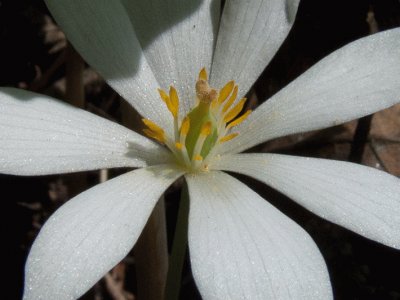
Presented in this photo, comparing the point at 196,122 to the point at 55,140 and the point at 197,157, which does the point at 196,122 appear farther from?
the point at 55,140

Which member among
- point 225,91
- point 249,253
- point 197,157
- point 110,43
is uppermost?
point 110,43

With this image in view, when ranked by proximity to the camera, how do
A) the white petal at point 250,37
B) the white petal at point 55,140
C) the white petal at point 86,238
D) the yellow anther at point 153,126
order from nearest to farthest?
1. the white petal at point 86,238
2. the white petal at point 55,140
3. the yellow anther at point 153,126
4. the white petal at point 250,37

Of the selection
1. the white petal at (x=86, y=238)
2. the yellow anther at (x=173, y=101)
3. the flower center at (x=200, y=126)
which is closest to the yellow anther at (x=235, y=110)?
the flower center at (x=200, y=126)

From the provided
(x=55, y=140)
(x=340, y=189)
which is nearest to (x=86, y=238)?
(x=55, y=140)

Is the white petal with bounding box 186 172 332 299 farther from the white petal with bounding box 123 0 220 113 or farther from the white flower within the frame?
the white petal with bounding box 123 0 220 113

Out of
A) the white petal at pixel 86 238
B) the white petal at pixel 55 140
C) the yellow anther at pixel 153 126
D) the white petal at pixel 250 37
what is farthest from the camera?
the white petal at pixel 250 37

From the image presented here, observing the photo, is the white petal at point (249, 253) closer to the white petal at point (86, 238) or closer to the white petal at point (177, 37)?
the white petal at point (86, 238)

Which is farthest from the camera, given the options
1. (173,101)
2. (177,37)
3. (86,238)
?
(177,37)
